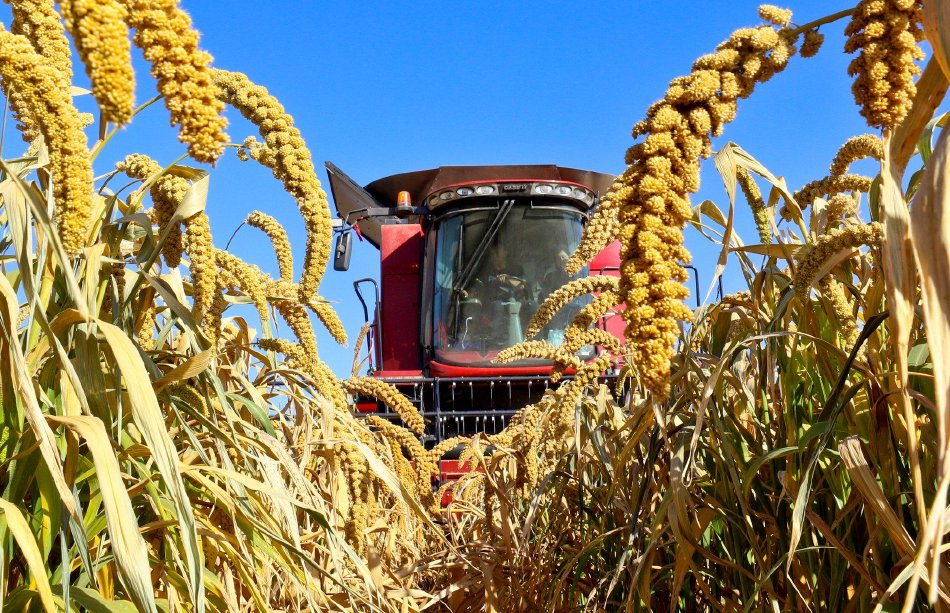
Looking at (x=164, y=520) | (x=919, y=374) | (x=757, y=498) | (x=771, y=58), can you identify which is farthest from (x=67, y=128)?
(x=757, y=498)

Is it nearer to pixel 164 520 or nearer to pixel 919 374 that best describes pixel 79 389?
pixel 164 520

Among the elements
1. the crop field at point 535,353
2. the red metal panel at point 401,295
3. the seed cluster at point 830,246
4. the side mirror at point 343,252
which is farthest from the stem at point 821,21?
the red metal panel at point 401,295

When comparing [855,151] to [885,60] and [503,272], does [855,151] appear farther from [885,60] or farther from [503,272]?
[503,272]

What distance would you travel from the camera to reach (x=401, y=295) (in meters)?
9.99

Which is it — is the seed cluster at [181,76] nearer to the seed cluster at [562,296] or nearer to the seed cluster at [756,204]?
the seed cluster at [562,296]

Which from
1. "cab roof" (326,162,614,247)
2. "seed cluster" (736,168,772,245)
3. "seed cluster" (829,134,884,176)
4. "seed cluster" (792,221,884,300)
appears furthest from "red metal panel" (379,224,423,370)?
"seed cluster" (792,221,884,300)

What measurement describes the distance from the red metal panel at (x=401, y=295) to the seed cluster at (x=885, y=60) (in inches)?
325

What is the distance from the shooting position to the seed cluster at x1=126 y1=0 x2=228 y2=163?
3.27 feet

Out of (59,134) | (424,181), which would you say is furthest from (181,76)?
(424,181)

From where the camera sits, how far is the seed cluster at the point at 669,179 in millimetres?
1144

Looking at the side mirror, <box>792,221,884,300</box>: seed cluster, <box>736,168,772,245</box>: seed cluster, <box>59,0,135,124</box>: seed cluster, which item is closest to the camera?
<box>59,0,135,124</box>: seed cluster

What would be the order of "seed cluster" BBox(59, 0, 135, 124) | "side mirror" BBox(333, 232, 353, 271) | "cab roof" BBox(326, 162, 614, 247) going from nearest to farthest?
"seed cluster" BBox(59, 0, 135, 124) < "side mirror" BBox(333, 232, 353, 271) < "cab roof" BBox(326, 162, 614, 247)

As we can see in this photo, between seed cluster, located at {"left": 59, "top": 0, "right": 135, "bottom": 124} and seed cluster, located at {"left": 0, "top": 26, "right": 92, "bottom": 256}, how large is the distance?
26cm

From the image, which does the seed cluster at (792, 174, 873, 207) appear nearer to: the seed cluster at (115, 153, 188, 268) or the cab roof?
the seed cluster at (115, 153, 188, 268)
